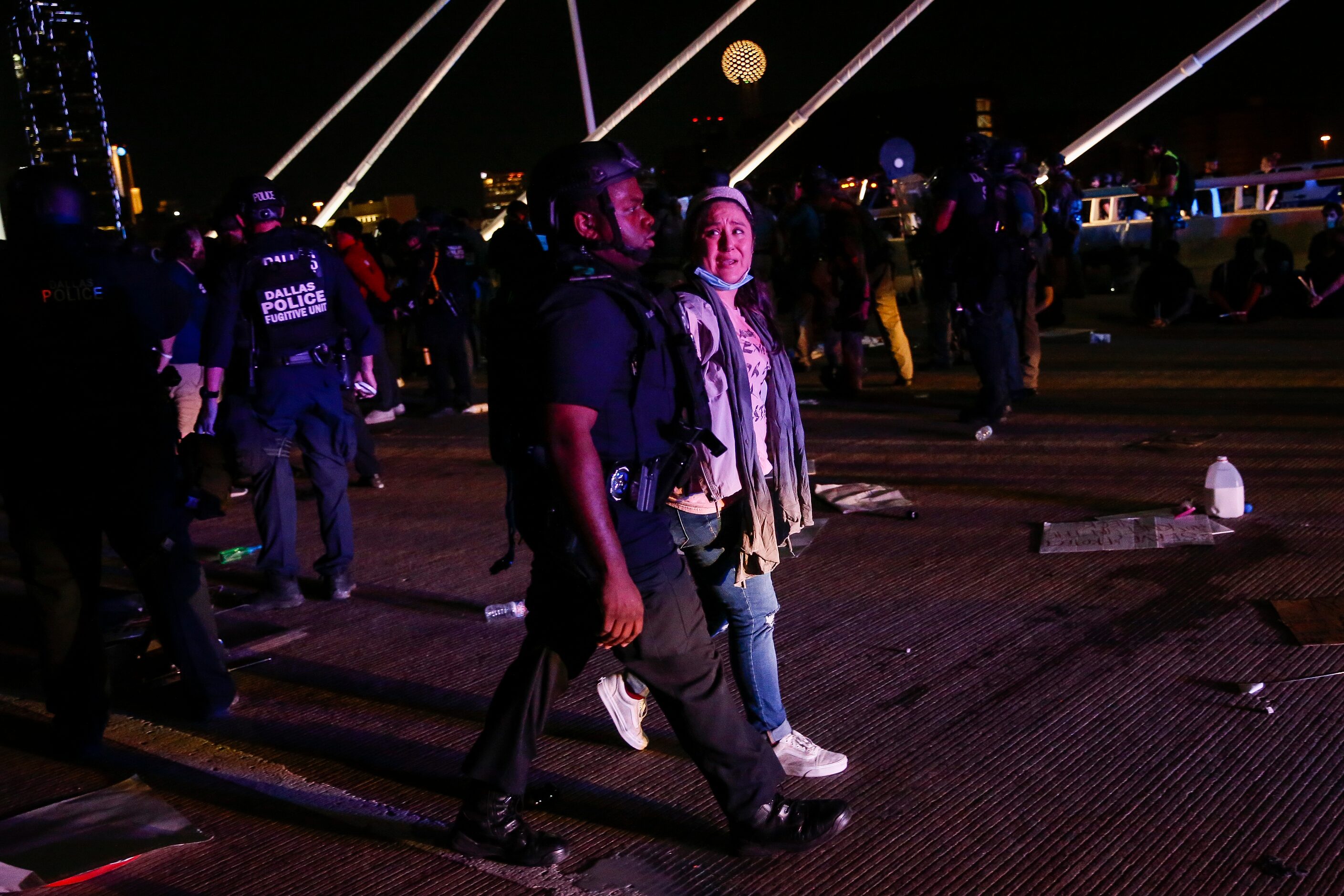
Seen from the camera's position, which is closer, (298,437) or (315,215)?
(298,437)

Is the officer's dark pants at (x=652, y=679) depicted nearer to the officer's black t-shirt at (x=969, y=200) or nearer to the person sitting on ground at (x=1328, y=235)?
the officer's black t-shirt at (x=969, y=200)

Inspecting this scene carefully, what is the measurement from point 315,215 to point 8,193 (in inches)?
1143

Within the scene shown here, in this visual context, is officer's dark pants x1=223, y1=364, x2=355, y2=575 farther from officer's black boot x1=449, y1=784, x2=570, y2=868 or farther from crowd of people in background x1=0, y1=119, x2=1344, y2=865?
officer's black boot x1=449, y1=784, x2=570, y2=868

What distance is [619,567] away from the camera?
9.59 ft

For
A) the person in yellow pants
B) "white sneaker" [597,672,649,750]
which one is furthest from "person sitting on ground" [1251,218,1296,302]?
"white sneaker" [597,672,649,750]

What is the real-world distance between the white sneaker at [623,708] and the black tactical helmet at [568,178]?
1.65 m

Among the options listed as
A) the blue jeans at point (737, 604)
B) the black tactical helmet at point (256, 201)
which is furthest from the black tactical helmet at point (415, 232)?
the blue jeans at point (737, 604)

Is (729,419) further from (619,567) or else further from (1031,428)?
(1031,428)

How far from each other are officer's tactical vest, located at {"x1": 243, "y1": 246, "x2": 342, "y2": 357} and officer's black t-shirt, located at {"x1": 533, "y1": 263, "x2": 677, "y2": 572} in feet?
10.6

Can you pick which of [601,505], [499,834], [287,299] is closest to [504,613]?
[287,299]

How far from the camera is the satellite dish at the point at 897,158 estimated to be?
2053 centimetres

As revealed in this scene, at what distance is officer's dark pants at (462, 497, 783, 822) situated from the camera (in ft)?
10.1

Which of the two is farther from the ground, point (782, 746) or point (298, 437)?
point (298, 437)

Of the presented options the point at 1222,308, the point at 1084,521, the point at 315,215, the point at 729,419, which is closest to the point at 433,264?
the point at 1084,521
